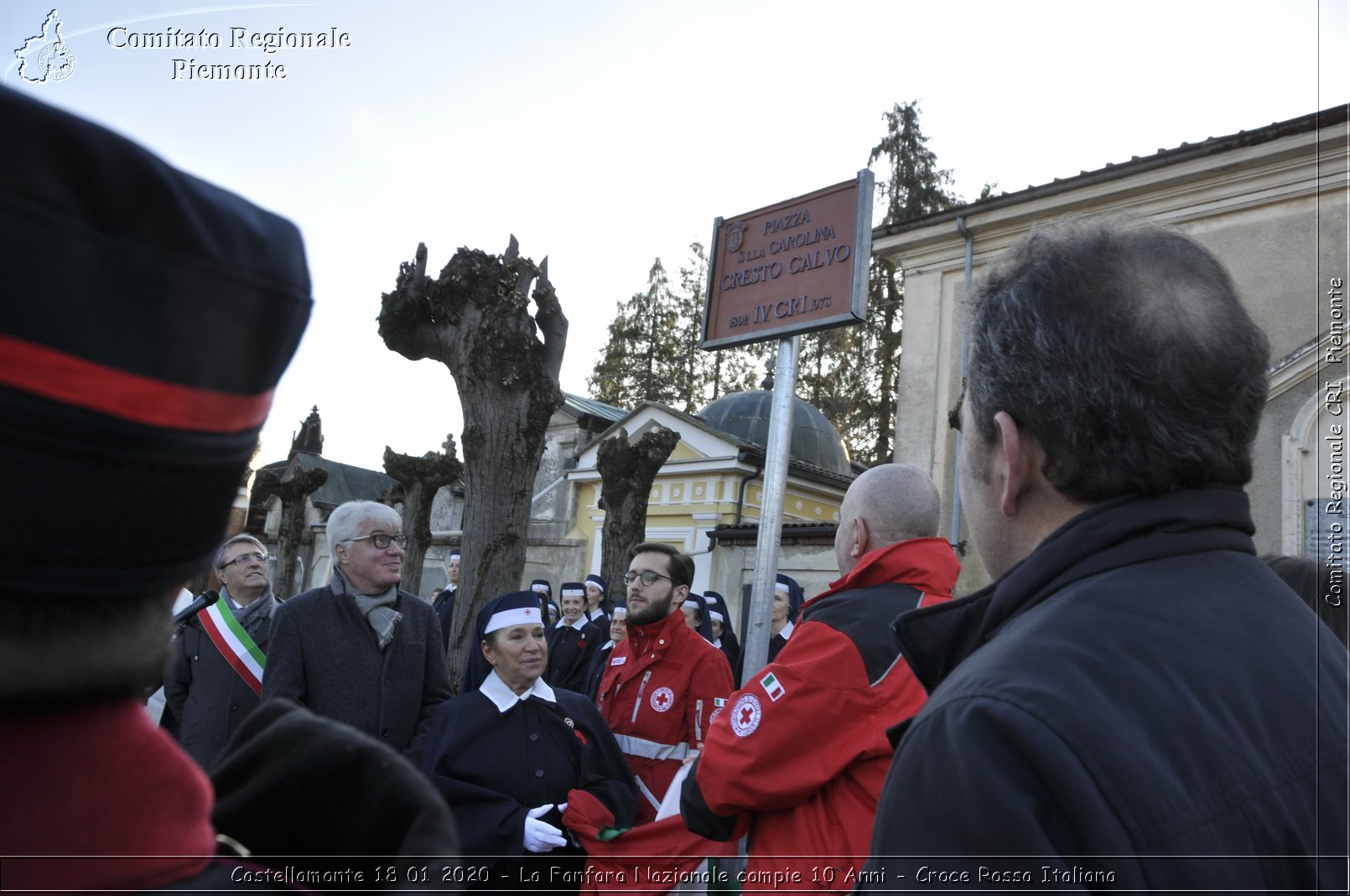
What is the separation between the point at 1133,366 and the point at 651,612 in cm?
491

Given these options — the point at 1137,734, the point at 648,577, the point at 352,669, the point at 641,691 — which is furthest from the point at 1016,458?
→ the point at 648,577

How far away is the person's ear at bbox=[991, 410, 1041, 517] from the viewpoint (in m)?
1.50

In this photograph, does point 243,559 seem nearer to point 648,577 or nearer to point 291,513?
point 648,577

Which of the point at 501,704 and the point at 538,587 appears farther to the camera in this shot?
the point at 538,587

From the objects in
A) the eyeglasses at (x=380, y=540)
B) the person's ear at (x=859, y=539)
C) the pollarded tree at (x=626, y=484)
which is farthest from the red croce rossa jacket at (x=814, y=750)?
the pollarded tree at (x=626, y=484)

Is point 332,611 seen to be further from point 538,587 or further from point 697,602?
point 538,587

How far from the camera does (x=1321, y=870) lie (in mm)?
1163

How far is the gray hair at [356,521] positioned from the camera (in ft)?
15.3

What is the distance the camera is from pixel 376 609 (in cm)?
453

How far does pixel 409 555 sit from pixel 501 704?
1091 centimetres

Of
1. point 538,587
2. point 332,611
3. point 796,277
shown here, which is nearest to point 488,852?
point 332,611

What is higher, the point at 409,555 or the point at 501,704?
the point at 409,555

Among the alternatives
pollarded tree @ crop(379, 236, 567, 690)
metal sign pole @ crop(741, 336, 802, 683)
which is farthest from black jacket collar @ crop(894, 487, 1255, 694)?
pollarded tree @ crop(379, 236, 567, 690)

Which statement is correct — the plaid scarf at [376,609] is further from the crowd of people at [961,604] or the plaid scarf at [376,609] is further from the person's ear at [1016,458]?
the person's ear at [1016,458]
